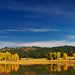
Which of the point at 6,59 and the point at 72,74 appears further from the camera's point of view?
the point at 6,59

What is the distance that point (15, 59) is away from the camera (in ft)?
652

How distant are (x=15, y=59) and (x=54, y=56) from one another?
98.5 feet

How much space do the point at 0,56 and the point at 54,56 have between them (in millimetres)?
39309

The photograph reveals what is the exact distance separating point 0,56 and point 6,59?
645cm

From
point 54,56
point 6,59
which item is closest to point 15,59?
point 6,59

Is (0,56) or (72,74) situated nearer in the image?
(72,74)

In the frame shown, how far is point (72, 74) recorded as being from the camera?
231 ft

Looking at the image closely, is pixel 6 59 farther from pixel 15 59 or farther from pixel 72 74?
pixel 72 74

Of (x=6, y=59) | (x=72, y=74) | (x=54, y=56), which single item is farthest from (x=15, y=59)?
(x=72, y=74)

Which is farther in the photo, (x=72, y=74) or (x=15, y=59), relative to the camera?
(x=15, y=59)

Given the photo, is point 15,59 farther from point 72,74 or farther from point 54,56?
point 72,74

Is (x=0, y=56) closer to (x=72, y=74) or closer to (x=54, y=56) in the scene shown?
(x=54, y=56)

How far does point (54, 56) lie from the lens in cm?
18988

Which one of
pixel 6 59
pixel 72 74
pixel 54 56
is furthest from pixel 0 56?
pixel 72 74
